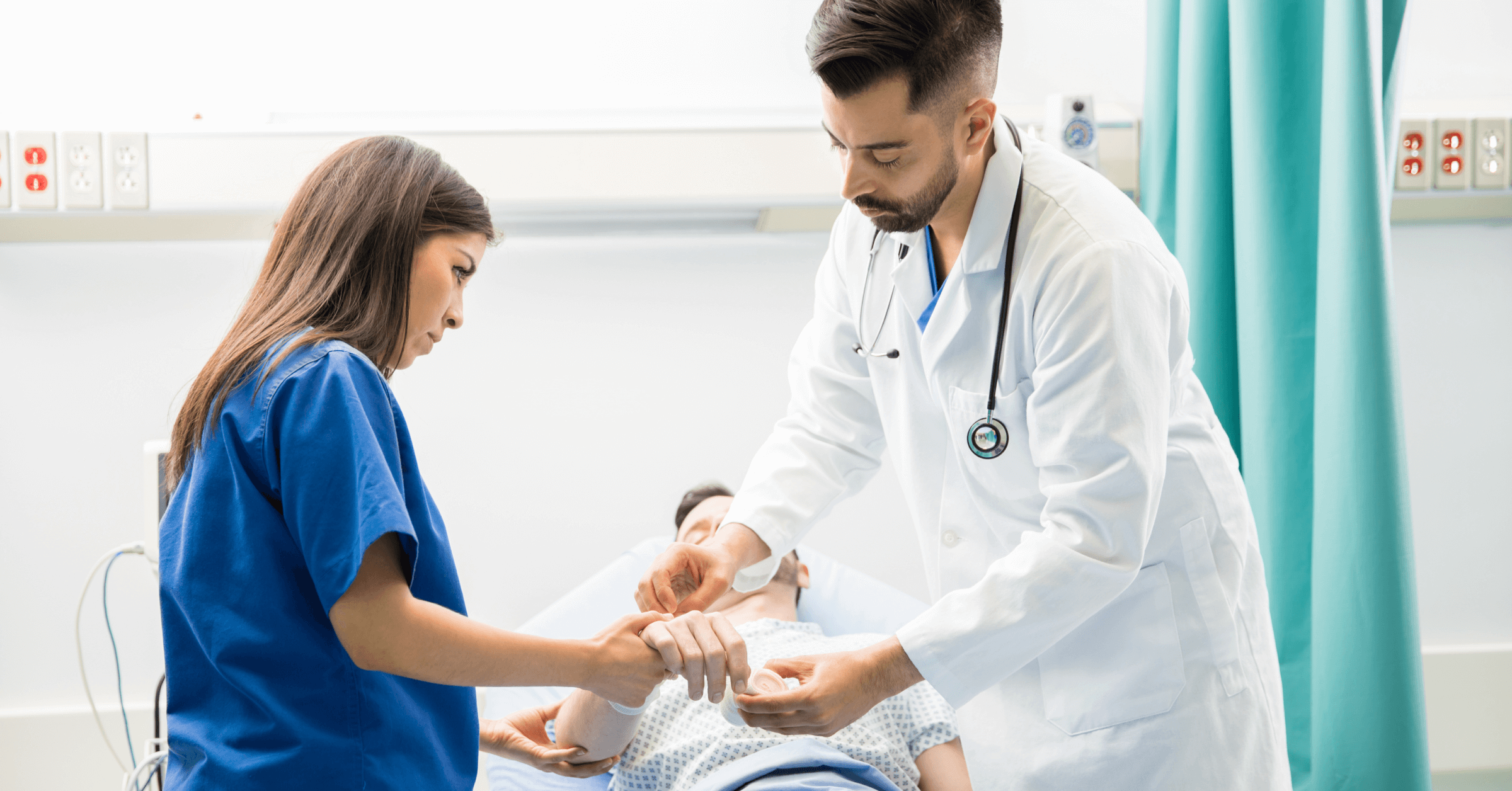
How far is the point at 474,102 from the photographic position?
2.46 metres

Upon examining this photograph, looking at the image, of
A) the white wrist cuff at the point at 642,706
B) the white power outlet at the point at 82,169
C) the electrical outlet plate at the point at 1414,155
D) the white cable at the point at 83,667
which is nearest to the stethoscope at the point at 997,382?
the white wrist cuff at the point at 642,706

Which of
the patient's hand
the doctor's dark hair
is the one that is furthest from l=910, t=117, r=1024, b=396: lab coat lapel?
the patient's hand

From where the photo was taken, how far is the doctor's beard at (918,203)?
1.20 meters

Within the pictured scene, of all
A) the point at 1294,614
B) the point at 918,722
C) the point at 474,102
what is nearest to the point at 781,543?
the point at 918,722

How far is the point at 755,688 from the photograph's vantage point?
1251 mm

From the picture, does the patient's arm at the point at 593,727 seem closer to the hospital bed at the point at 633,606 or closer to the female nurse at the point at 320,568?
the hospital bed at the point at 633,606

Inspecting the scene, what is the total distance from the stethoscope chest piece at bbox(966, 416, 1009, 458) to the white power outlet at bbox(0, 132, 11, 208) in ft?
7.03

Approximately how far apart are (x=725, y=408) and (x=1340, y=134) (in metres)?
1.47

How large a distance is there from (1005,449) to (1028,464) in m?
0.04

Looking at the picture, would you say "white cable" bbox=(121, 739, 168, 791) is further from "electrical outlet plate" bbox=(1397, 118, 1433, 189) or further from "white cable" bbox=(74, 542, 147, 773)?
"electrical outlet plate" bbox=(1397, 118, 1433, 189)

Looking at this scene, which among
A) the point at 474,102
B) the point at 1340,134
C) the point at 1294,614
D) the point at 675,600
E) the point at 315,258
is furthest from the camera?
the point at 474,102

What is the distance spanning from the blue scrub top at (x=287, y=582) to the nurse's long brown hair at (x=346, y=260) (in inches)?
2.4

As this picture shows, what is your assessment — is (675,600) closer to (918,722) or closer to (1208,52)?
(918,722)

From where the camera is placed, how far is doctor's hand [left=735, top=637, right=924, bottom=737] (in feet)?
3.72
